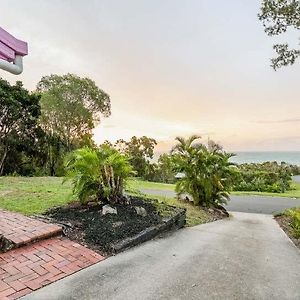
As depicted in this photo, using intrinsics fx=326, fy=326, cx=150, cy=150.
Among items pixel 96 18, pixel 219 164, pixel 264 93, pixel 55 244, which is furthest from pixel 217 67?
pixel 55 244

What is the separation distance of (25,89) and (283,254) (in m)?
15.2

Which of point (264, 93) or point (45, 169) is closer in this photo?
point (264, 93)

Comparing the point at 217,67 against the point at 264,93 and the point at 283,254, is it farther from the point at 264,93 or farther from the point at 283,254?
the point at 283,254

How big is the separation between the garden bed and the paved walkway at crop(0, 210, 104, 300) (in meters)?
0.24

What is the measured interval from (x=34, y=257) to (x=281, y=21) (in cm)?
763

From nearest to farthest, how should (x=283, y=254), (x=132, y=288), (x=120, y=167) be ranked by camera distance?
(x=132, y=288)
(x=283, y=254)
(x=120, y=167)

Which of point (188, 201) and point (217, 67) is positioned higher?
point (217, 67)

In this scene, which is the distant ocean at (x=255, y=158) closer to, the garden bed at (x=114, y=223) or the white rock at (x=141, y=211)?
the garden bed at (x=114, y=223)

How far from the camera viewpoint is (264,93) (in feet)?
42.0

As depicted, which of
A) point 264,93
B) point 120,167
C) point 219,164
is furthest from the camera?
point 264,93

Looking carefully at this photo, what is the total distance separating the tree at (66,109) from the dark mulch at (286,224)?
12.0 meters

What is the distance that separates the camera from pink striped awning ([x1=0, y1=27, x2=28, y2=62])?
124 inches

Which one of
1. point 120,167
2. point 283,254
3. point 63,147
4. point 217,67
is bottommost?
point 283,254


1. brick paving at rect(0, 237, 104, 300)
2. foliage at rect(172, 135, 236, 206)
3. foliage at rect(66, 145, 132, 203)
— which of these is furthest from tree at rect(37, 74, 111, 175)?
brick paving at rect(0, 237, 104, 300)
